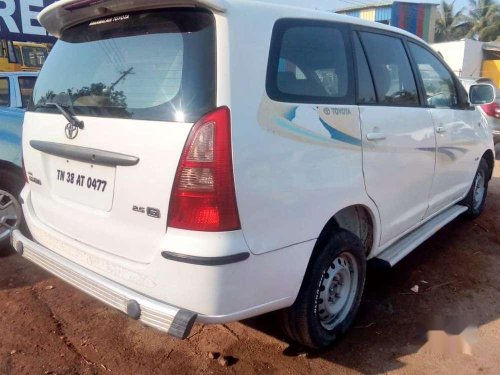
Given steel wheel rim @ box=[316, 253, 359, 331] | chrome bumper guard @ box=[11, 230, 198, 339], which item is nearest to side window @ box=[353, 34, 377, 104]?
steel wheel rim @ box=[316, 253, 359, 331]

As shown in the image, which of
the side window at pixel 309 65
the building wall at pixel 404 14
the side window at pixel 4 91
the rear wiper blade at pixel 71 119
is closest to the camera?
the side window at pixel 309 65

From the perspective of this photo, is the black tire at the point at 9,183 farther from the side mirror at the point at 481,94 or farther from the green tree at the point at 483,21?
the green tree at the point at 483,21

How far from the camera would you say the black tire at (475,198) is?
194 inches

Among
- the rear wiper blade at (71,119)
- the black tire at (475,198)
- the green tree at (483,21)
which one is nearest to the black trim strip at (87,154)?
the rear wiper blade at (71,119)

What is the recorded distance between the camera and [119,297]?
2107 millimetres

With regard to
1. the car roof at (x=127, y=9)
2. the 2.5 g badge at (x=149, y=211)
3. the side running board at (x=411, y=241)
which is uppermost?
the car roof at (x=127, y=9)

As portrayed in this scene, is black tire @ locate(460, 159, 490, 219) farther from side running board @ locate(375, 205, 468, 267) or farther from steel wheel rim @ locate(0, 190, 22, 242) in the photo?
steel wheel rim @ locate(0, 190, 22, 242)

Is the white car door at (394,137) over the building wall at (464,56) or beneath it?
over

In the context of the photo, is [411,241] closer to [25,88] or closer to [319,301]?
[319,301]

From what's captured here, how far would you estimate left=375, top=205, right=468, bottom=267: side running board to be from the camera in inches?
126

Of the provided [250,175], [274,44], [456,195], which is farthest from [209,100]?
[456,195]

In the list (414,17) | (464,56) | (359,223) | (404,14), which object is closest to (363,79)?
(359,223)

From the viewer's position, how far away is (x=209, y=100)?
1923 mm

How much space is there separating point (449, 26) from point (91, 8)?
44.5 meters
